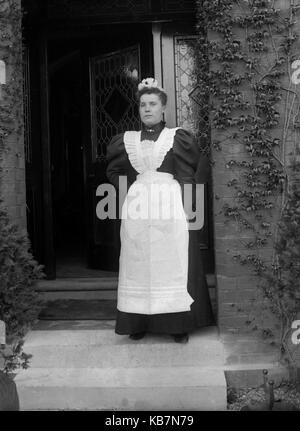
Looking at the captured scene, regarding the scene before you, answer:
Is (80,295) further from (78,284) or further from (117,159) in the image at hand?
(117,159)

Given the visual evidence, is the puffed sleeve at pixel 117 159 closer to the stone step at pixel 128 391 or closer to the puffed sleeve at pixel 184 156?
the puffed sleeve at pixel 184 156

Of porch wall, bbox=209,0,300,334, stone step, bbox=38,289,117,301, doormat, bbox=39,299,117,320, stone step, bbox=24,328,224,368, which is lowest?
stone step, bbox=24,328,224,368

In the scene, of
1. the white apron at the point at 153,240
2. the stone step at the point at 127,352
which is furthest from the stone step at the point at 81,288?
the white apron at the point at 153,240

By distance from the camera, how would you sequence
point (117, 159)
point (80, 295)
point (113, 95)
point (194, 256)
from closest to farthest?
1. point (194, 256)
2. point (117, 159)
3. point (80, 295)
4. point (113, 95)

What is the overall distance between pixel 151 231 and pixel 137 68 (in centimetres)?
245

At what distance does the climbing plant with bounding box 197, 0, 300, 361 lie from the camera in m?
3.66

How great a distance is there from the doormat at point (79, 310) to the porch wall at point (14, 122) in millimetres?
935

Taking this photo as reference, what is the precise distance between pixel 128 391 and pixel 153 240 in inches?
41.7

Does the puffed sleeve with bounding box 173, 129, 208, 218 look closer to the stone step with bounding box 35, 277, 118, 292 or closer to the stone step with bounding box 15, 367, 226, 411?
the stone step with bounding box 15, 367, 226, 411

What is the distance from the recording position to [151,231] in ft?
12.4

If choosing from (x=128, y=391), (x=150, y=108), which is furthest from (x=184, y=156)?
(x=128, y=391)

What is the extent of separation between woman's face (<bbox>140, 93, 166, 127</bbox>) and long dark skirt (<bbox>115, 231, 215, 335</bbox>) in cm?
90

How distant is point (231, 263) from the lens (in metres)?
3.77

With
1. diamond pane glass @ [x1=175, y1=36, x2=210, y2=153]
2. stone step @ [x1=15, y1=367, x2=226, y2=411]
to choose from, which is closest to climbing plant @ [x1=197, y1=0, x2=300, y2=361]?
stone step @ [x1=15, y1=367, x2=226, y2=411]
